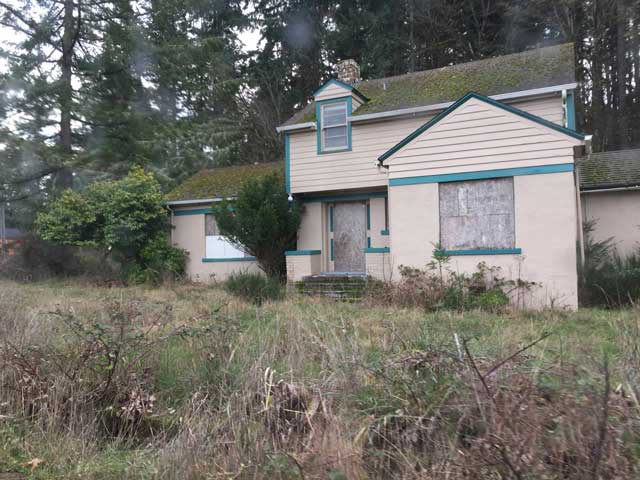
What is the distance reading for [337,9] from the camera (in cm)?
2708

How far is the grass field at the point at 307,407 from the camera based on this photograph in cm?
256

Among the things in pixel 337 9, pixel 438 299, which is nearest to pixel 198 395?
pixel 438 299

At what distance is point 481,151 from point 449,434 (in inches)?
319

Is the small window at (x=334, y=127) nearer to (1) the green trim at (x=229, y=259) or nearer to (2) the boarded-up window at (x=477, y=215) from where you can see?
(2) the boarded-up window at (x=477, y=215)

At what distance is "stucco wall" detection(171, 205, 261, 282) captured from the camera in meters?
15.3

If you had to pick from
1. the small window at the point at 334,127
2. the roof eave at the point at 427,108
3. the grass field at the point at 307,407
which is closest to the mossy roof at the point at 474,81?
the roof eave at the point at 427,108

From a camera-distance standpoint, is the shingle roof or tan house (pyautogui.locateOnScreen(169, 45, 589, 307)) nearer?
tan house (pyautogui.locateOnScreen(169, 45, 589, 307))

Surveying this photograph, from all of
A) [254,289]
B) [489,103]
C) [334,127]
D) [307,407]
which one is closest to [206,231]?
[334,127]

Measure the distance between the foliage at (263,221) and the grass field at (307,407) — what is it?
7.94 m

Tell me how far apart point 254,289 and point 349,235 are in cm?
445

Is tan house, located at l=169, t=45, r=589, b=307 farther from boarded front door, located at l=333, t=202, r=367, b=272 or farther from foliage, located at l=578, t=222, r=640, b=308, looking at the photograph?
foliage, located at l=578, t=222, r=640, b=308

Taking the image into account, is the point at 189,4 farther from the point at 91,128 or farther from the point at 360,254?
the point at 360,254

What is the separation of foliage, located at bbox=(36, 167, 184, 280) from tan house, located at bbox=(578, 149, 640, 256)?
1231 centimetres

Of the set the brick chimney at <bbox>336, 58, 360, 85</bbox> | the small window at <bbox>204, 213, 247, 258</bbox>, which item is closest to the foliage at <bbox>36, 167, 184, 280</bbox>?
the small window at <bbox>204, 213, 247, 258</bbox>
